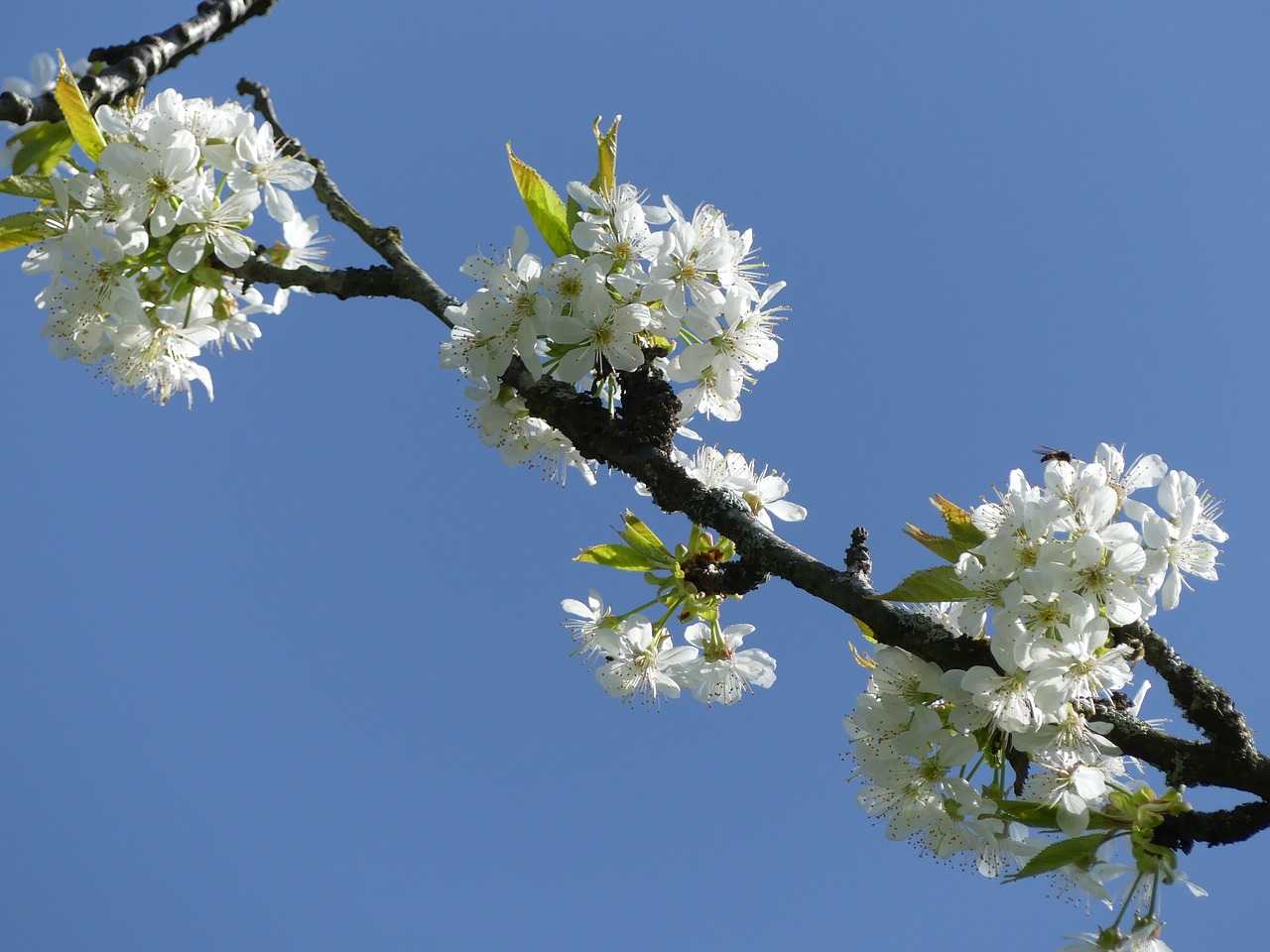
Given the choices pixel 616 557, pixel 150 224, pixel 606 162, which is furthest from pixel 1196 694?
pixel 150 224

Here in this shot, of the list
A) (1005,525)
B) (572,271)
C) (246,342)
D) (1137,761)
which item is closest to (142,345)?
(246,342)

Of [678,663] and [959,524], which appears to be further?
[678,663]

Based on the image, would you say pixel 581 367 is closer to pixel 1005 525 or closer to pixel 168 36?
pixel 1005 525

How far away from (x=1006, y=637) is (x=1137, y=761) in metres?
0.50

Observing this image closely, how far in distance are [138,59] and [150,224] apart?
Result: 1.73 ft

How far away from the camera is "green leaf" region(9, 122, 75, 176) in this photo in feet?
9.70

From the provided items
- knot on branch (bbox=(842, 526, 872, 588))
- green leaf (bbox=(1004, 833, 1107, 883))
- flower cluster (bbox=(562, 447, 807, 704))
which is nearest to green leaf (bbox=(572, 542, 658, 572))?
flower cluster (bbox=(562, 447, 807, 704))

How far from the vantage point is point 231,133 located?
10.2ft

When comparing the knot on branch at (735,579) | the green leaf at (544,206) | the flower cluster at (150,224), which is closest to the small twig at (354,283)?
the flower cluster at (150,224)

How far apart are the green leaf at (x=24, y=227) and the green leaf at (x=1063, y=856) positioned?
339cm

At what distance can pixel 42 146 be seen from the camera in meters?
2.96

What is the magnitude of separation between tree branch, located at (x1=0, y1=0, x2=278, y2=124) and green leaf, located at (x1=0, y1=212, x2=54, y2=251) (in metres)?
0.31

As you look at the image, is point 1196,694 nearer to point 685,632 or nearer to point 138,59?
point 685,632

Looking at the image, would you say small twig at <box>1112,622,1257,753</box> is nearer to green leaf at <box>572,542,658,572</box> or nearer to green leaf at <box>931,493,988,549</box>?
green leaf at <box>931,493,988,549</box>
